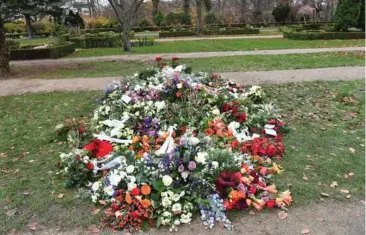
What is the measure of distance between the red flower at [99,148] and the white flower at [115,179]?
69 cm

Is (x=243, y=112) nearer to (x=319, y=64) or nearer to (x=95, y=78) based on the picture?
(x=95, y=78)

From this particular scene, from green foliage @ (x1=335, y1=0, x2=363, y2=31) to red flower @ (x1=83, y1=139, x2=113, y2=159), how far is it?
65.5 ft

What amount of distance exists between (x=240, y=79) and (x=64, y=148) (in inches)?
192

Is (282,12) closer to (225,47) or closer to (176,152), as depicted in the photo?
(225,47)

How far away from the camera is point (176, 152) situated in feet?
11.5

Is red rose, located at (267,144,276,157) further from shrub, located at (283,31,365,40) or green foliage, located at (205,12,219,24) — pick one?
green foliage, located at (205,12,219,24)

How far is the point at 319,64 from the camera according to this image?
33.2ft

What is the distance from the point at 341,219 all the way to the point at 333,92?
461 centimetres

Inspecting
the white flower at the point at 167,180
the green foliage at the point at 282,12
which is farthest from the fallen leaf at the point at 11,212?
the green foliage at the point at 282,12

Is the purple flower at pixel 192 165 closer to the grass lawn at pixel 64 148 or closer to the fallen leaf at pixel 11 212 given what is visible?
the grass lawn at pixel 64 148

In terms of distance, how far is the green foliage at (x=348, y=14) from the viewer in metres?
20.4

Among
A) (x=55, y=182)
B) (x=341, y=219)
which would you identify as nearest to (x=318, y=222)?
(x=341, y=219)

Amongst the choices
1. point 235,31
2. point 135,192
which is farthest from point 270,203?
point 235,31

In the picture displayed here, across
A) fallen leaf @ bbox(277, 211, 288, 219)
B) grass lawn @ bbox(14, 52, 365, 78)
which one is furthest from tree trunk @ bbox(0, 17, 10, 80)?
fallen leaf @ bbox(277, 211, 288, 219)
